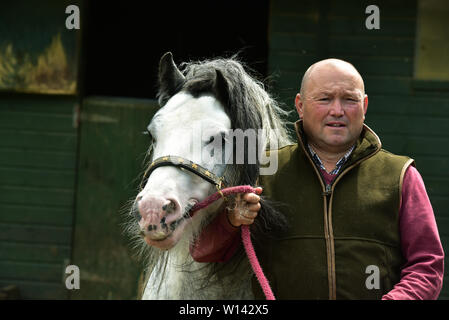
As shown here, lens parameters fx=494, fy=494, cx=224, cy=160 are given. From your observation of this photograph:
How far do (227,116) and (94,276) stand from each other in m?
3.12

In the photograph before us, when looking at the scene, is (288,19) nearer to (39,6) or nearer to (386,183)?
(39,6)

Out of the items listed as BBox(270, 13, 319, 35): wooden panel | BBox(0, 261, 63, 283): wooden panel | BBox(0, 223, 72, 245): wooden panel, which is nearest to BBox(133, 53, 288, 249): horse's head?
BBox(270, 13, 319, 35): wooden panel

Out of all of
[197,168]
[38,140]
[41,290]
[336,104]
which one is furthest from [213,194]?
[41,290]

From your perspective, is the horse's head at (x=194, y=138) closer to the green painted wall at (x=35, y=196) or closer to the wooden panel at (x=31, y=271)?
the green painted wall at (x=35, y=196)

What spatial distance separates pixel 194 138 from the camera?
5.83 ft

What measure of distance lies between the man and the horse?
3.6 inches

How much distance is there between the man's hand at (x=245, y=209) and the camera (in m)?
1.66

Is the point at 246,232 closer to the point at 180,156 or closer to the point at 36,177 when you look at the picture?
the point at 180,156

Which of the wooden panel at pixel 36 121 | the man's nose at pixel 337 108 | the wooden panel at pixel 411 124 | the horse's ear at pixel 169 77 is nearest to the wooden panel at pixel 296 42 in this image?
the wooden panel at pixel 411 124

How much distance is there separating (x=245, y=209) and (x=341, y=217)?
0.33 metres

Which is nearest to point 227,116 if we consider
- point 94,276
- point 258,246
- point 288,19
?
point 258,246

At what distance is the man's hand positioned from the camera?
1.66 metres

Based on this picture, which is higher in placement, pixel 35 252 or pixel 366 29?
pixel 366 29

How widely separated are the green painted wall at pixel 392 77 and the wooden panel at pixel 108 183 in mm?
1394
